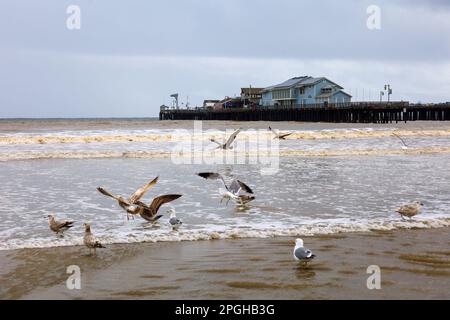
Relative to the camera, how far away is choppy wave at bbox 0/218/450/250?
679 centimetres

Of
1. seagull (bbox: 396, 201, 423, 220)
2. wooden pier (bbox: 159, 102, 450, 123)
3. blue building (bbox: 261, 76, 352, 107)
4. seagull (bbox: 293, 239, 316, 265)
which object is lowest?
seagull (bbox: 293, 239, 316, 265)

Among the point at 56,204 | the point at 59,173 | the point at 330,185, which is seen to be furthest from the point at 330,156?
the point at 56,204

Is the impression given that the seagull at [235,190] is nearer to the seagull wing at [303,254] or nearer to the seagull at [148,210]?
the seagull at [148,210]

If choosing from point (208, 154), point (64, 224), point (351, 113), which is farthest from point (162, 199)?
point (351, 113)

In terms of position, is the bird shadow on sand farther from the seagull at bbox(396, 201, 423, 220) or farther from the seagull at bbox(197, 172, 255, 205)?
the seagull at bbox(197, 172, 255, 205)

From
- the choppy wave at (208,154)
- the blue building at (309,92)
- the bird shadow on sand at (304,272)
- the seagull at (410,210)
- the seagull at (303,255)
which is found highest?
the blue building at (309,92)

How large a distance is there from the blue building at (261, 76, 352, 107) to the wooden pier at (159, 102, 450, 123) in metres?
3.72

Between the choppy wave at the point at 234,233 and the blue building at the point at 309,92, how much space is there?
70418mm

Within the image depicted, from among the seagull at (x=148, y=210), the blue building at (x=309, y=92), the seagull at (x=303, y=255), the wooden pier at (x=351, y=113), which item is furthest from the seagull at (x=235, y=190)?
the blue building at (x=309, y=92)

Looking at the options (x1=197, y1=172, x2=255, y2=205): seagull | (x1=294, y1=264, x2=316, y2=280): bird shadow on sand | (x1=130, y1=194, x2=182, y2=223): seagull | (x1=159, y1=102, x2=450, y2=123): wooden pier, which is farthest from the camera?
(x1=159, y1=102, x2=450, y2=123): wooden pier

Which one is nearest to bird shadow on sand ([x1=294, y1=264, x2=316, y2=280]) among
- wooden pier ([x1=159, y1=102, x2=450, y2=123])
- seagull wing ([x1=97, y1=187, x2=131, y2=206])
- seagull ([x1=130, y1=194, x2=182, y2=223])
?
seagull ([x1=130, y1=194, x2=182, y2=223])

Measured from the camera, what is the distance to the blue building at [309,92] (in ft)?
253

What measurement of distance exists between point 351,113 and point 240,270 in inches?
2533
